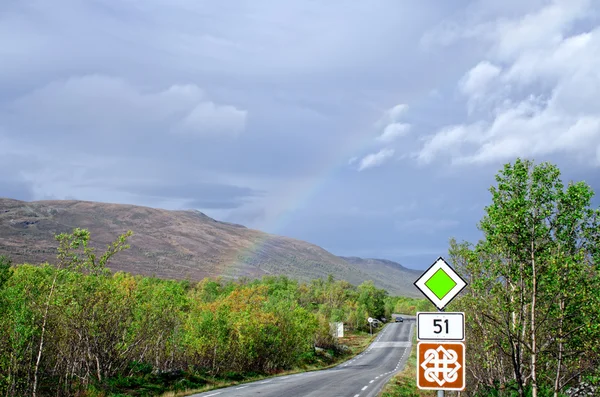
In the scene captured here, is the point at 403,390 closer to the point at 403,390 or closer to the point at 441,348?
the point at 403,390

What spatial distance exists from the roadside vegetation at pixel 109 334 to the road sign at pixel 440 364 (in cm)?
1574

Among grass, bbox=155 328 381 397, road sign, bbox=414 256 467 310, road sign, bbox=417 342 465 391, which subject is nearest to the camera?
road sign, bbox=417 342 465 391

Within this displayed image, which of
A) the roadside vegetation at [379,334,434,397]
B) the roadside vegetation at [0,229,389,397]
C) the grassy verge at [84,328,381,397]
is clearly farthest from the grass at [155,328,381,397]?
the roadside vegetation at [379,334,434,397]

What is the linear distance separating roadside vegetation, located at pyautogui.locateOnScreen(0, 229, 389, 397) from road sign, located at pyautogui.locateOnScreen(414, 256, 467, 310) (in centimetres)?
1574

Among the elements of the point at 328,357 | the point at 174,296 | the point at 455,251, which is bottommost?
the point at 328,357

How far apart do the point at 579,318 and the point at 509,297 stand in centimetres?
185

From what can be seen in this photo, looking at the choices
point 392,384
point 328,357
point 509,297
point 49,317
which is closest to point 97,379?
point 49,317

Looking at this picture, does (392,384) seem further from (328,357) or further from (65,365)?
(328,357)

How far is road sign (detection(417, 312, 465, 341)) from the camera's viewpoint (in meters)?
6.61

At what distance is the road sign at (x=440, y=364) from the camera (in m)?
6.50

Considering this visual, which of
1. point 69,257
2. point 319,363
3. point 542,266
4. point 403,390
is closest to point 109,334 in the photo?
point 69,257

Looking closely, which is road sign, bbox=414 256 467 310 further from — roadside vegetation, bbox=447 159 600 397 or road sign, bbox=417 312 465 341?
roadside vegetation, bbox=447 159 600 397

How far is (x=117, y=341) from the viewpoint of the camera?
24.5 meters

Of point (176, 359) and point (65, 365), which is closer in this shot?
point (65, 365)
